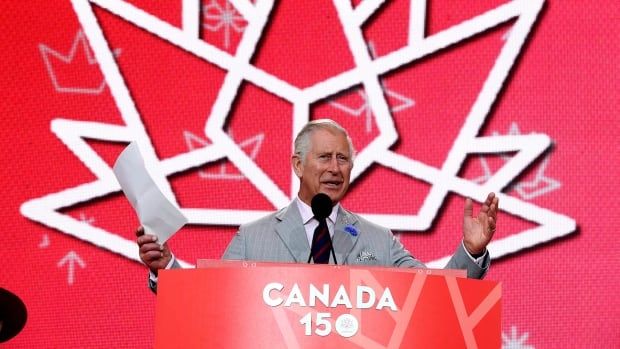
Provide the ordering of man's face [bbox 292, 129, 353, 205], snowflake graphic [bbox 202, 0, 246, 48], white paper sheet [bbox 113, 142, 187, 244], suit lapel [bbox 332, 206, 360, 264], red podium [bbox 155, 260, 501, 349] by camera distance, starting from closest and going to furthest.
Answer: red podium [bbox 155, 260, 501, 349]
white paper sheet [bbox 113, 142, 187, 244]
suit lapel [bbox 332, 206, 360, 264]
man's face [bbox 292, 129, 353, 205]
snowflake graphic [bbox 202, 0, 246, 48]

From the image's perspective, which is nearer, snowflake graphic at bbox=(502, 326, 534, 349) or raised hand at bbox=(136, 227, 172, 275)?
raised hand at bbox=(136, 227, 172, 275)

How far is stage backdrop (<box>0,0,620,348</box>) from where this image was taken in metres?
3.75

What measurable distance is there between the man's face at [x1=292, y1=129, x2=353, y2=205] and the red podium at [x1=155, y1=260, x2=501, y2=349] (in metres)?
0.90

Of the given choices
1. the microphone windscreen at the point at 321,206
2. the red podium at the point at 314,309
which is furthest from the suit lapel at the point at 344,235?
the red podium at the point at 314,309

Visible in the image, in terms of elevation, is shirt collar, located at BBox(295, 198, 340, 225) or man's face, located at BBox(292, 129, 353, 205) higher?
man's face, located at BBox(292, 129, 353, 205)

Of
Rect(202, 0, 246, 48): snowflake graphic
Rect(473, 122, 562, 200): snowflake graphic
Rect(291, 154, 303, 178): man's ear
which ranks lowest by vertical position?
Rect(291, 154, 303, 178): man's ear

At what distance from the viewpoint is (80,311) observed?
3750 mm

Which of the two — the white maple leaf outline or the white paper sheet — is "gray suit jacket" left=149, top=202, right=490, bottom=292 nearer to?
the white paper sheet

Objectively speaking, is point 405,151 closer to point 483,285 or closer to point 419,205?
point 419,205

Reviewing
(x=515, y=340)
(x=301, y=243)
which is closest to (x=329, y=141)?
(x=301, y=243)

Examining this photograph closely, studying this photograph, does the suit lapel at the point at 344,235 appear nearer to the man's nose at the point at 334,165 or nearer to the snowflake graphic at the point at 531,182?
the man's nose at the point at 334,165

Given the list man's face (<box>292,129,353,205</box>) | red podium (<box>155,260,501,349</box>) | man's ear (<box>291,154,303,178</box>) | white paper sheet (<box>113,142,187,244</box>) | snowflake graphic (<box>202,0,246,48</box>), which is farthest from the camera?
snowflake graphic (<box>202,0,246,48</box>)

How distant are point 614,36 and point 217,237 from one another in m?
1.74

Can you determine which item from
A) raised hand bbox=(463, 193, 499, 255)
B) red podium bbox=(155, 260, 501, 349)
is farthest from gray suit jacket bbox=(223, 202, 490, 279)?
red podium bbox=(155, 260, 501, 349)
